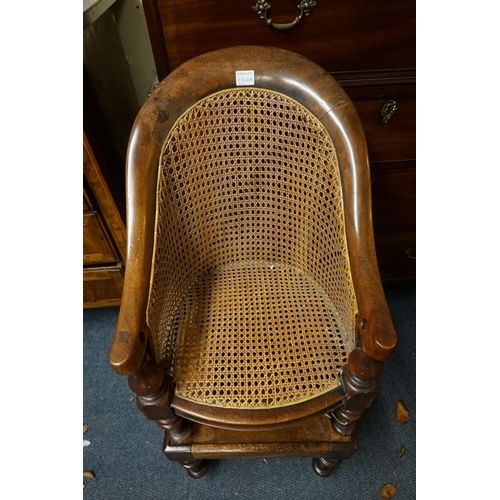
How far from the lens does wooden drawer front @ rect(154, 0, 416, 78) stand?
0.85 meters

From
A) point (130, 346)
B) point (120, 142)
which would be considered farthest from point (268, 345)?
point (120, 142)

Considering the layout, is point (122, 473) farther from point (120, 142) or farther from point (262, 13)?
point (262, 13)

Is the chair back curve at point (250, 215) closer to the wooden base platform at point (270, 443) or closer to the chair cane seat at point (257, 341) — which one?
the chair cane seat at point (257, 341)

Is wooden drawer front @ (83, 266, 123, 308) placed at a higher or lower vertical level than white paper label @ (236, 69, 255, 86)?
lower

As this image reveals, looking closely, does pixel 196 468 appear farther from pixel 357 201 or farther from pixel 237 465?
pixel 357 201

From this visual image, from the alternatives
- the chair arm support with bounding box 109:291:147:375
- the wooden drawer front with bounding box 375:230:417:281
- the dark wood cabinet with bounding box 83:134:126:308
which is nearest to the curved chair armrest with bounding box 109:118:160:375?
the chair arm support with bounding box 109:291:147:375

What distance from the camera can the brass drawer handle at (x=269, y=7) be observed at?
33.2 inches

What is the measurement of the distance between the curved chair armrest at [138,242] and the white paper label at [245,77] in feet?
→ 0.76

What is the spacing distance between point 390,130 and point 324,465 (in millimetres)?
1032

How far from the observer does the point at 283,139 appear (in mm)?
891

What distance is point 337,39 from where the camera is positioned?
91cm

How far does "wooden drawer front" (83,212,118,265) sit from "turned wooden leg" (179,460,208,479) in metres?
0.71

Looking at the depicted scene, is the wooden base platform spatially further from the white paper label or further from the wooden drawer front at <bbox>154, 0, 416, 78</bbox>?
the wooden drawer front at <bbox>154, 0, 416, 78</bbox>

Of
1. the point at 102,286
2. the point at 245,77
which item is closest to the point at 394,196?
the point at 245,77
